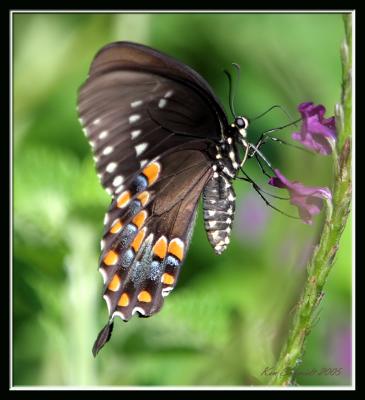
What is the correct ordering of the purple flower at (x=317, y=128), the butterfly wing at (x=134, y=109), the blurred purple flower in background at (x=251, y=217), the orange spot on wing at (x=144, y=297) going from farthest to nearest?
1. the blurred purple flower in background at (x=251, y=217)
2. the orange spot on wing at (x=144, y=297)
3. the butterfly wing at (x=134, y=109)
4. the purple flower at (x=317, y=128)

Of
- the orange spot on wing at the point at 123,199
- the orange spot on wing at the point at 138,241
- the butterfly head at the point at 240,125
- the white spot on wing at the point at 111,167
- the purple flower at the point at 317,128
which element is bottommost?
the orange spot on wing at the point at 138,241

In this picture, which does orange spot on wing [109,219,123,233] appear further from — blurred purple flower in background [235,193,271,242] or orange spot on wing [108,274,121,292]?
blurred purple flower in background [235,193,271,242]

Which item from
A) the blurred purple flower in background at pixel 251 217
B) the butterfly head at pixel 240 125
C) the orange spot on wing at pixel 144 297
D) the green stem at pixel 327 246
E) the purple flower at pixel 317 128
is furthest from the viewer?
the blurred purple flower in background at pixel 251 217

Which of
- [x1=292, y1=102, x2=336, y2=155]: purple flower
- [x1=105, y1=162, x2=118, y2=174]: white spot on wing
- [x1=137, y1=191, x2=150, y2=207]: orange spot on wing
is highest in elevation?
[x1=292, y1=102, x2=336, y2=155]: purple flower

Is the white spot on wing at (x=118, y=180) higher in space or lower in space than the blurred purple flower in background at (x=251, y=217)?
higher

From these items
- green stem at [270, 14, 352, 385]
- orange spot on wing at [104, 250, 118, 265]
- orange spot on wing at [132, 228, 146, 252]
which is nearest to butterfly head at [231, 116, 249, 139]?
orange spot on wing at [132, 228, 146, 252]

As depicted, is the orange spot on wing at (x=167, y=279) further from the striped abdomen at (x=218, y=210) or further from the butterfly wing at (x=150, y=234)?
the striped abdomen at (x=218, y=210)

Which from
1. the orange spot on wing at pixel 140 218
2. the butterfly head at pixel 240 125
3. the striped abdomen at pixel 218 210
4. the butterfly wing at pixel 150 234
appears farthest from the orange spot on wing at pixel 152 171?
the butterfly head at pixel 240 125
